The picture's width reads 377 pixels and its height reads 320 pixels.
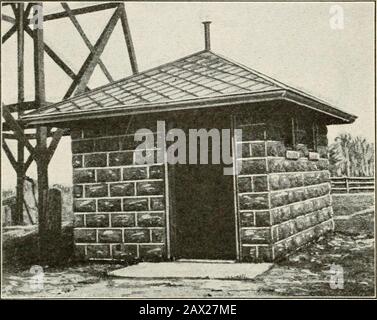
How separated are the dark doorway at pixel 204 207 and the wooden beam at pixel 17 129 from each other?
223 cm

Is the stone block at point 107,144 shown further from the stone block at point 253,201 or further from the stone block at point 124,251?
the stone block at point 253,201

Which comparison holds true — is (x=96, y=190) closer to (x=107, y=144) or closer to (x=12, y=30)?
(x=107, y=144)

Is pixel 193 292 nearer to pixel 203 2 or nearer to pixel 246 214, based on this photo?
pixel 246 214

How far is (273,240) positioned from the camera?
7.92 meters

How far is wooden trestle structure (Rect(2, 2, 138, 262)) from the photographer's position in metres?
8.47

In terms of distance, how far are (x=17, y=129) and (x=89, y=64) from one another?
147 centimetres

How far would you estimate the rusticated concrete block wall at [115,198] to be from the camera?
8375mm

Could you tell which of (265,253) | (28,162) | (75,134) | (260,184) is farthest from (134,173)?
(265,253)

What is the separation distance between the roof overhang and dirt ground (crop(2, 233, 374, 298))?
2.04m

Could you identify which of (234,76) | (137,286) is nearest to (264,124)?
(234,76)

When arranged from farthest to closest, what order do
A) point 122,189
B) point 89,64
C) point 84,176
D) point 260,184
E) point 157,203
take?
point 89,64 < point 84,176 < point 122,189 < point 157,203 < point 260,184

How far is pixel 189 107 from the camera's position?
25.0ft

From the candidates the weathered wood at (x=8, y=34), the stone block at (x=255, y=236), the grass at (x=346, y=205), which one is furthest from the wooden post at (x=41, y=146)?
the grass at (x=346, y=205)
